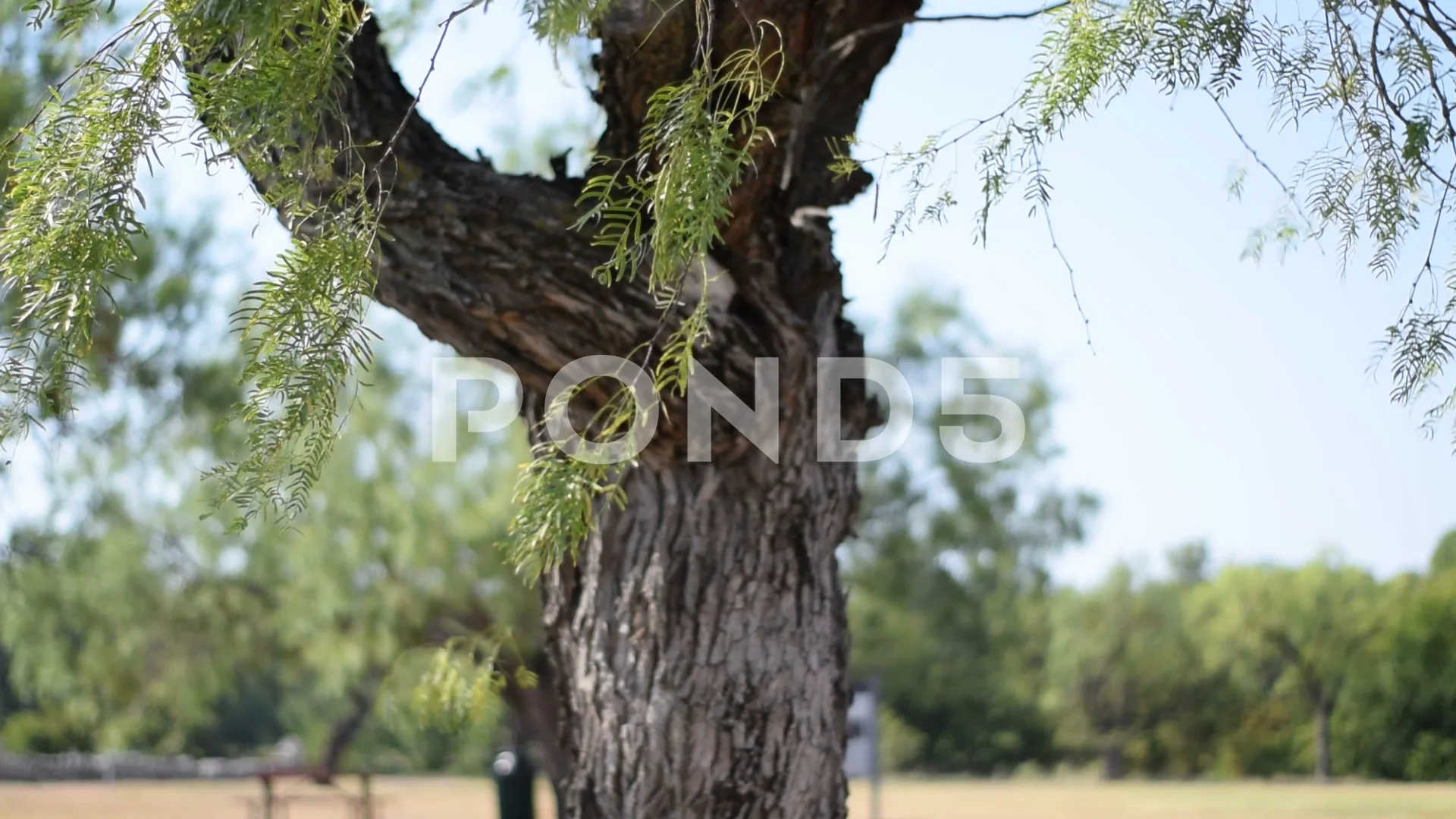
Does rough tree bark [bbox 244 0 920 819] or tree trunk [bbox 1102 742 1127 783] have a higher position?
rough tree bark [bbox 244 0 920 819]

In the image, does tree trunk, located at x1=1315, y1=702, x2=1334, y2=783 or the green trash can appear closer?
Answer: tree trunk, located at x1=1315, y1=702, x2=1334, y2=783

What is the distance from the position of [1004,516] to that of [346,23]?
16146mm

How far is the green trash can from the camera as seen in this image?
10.8 metres

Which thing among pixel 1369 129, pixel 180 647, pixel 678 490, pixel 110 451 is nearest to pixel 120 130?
pixel 678 490

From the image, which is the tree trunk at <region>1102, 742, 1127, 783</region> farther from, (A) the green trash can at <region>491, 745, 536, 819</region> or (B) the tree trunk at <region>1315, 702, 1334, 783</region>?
(A) the green trash can at <region>491, 745, 536, 819</region>

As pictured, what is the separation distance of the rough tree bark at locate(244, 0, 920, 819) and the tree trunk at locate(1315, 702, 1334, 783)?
8664mm

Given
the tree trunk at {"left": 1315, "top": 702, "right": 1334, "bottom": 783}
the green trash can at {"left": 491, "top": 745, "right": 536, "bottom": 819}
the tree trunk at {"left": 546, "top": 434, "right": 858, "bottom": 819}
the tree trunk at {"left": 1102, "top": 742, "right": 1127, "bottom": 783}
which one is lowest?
the tree trunk at {"left": 1102, "top": 742, "right": 1127, "bottom": 783}

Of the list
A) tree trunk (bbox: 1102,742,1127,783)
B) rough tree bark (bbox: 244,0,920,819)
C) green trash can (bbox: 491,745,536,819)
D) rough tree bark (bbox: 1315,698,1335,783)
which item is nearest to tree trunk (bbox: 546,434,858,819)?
rough tree bark (bbox: 244,0,920,819)

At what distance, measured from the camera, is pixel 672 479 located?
116 inches

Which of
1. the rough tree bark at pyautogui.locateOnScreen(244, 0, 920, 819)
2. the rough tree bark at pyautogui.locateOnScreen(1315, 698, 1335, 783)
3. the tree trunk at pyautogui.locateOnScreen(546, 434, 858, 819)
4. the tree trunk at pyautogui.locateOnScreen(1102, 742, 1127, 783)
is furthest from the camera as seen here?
the tree trunk at pyautogui.locateOnScreen(1102, 742, 1127, 783)

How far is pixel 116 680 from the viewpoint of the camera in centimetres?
1486

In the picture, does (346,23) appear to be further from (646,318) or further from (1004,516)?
(1004,516)

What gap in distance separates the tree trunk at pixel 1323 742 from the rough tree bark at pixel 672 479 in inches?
341

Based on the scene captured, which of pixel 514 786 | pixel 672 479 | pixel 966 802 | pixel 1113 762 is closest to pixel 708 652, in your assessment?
pixel 672 479
